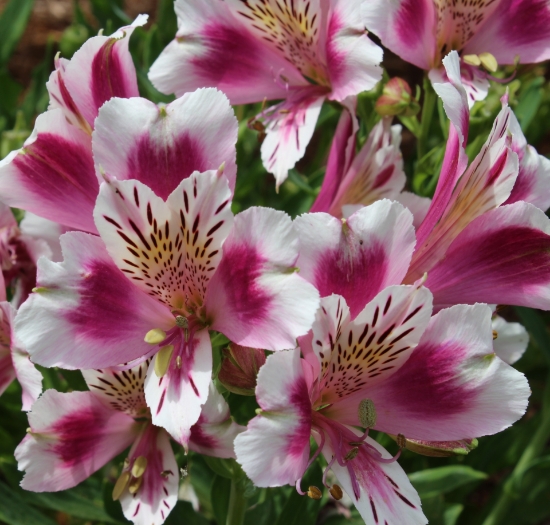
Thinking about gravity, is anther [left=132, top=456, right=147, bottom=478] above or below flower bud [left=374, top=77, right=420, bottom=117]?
below

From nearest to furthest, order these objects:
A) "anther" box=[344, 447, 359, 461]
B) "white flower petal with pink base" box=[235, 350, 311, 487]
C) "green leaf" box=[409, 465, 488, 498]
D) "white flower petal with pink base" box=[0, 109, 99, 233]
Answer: "white flower petal with pink base" box=[235, 350, 311, 487]
"anther" box=[344, 447, 359, 461]
"white flower petal with pink base" box=[0, 109, 99, 233]
"green leaf" box=[409, 465, 488, 498]

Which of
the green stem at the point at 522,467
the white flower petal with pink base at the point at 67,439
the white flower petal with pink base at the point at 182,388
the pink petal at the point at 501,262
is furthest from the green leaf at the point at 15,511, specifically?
the green stem at the point at 522,467

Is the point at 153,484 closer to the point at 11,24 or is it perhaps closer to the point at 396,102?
the point at 396,102

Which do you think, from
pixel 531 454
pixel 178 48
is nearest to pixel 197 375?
pixel 178 48

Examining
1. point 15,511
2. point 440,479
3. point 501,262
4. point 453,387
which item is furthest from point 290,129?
point 15,511

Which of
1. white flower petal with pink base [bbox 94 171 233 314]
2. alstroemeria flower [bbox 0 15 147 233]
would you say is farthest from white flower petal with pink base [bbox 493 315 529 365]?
alstroemeria flower [bbox 0 15 147 233]

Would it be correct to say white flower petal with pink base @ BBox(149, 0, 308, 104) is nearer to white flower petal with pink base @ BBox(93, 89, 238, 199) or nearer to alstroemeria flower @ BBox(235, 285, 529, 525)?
white flower petal with pink base @ BBox(93, 89, 238, 199)

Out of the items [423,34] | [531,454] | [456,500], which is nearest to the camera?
[423,34]

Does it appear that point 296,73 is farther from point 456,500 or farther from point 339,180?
point 456,500
